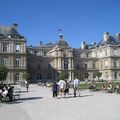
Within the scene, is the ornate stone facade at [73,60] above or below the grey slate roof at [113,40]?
below

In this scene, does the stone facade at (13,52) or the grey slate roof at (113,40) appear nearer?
the stone facade at (13,52)

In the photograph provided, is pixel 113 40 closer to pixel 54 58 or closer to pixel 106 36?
pixel 106 36

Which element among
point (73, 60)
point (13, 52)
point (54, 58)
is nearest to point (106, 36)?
point (73, 60)

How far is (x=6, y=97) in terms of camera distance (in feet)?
70.6

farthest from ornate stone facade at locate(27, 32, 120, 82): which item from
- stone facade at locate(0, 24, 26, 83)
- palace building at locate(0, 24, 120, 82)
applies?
stone facade at locate(0, 24, 26, 83)

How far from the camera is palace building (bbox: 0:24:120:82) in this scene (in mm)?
67750

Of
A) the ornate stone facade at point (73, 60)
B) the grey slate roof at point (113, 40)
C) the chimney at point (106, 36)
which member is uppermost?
the chimney at point (106, 36)

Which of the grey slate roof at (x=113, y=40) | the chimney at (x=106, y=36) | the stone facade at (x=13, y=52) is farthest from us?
the chimney at (x=106, y=36)

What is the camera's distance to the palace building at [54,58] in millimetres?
67750

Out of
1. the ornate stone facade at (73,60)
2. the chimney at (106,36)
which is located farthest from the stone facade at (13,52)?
the chimney at (106,36)

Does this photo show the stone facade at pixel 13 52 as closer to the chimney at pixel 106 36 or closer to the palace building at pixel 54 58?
the palace building at pixel 54 58

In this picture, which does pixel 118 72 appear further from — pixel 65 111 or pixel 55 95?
pixel 65 111

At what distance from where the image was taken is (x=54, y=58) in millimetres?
80250

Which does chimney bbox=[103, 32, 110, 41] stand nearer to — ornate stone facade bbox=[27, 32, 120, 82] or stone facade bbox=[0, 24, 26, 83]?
ornate stone facade bbox=[27, 32, 120, 82]
